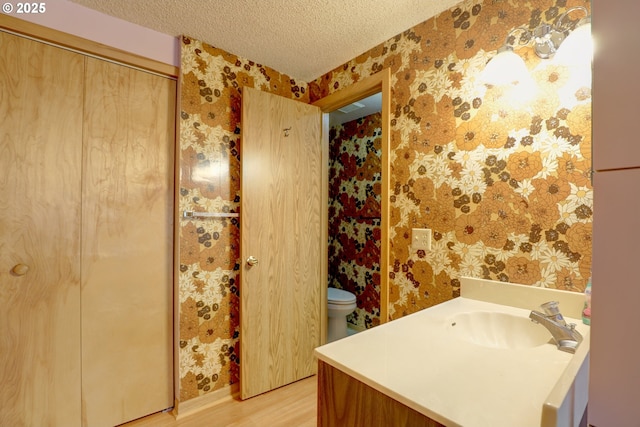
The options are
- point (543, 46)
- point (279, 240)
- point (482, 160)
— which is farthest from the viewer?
point (279, 240)

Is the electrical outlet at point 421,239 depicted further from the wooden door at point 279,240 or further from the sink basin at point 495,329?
the wooden door at point 279,240

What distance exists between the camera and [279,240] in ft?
6.50

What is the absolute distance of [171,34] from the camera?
1694 millimetres

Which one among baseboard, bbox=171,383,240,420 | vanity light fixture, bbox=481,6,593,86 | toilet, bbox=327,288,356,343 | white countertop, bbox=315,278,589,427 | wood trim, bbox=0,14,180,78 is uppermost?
wood trim, bbox=0,14,180,78

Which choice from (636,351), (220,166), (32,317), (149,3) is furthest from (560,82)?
(32,317)

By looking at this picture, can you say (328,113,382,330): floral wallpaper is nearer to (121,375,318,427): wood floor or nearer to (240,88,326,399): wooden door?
(240,88,326,399): wooden door

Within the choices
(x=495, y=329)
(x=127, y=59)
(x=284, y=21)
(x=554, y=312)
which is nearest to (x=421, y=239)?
(x=495, y=329)

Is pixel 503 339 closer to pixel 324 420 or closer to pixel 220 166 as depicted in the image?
pixel 324 420

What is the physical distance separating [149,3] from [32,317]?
161 centimetres

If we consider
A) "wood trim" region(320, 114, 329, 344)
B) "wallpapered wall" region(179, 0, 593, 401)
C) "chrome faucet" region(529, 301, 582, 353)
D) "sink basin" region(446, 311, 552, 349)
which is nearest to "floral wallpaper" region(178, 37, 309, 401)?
"wallpapered wall" region(179, 0, 593, 401)

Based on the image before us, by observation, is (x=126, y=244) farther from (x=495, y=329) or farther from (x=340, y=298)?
(x=495, y=329)

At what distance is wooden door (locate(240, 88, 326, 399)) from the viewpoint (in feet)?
6.09

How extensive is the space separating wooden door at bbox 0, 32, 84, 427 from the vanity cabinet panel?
1409 millimetres

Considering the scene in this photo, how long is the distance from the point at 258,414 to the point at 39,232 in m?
1.51
